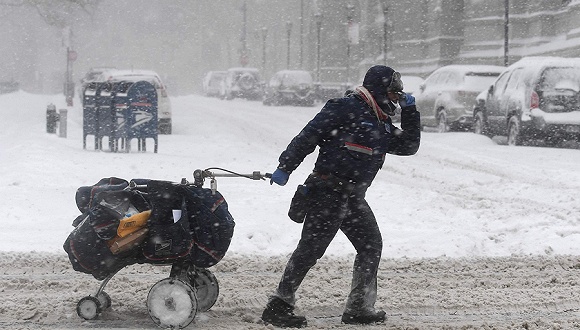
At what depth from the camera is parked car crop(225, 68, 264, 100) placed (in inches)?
1813

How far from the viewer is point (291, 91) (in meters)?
39.6

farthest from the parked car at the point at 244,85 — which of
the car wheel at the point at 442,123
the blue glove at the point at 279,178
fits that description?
the blue glove at the point at 279,178

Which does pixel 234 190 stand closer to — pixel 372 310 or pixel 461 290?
pixel 461 290

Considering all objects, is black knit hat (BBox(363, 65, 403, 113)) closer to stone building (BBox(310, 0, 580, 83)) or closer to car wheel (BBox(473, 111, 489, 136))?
car wheel (BBox(473, 111, 489, 136))

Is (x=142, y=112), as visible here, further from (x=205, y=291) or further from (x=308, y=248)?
(x=308, y=248)

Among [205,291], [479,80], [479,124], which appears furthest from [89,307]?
[479,80]

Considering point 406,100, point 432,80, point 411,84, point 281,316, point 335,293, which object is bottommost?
point 335,293

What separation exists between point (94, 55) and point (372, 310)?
8968cm

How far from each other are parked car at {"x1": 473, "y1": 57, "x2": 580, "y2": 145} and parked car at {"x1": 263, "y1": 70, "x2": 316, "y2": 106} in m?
20.3

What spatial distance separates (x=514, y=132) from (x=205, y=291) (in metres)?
13.7

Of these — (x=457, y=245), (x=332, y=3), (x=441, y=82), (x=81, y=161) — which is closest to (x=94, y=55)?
(x=332, y=3)

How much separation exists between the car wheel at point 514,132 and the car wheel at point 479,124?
5.05ft

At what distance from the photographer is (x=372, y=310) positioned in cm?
579

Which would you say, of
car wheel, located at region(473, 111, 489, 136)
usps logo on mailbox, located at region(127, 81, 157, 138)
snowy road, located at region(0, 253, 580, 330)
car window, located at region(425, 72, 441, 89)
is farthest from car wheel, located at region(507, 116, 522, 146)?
snowy road, located at region(0, 253, 580, 330)
